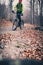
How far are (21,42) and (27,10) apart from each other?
14.9 inches

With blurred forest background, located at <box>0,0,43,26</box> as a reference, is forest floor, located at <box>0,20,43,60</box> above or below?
below

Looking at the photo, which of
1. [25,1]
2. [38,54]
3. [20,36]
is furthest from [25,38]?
[25,1]

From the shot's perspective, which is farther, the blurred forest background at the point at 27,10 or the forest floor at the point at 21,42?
the blurred forest background at the point at 27,10

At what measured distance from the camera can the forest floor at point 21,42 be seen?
8.89 feet

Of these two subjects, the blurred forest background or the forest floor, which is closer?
the forest floor

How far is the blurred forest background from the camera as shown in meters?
2.83

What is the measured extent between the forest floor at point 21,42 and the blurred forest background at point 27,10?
0.24 ft

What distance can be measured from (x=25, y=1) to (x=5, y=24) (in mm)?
353

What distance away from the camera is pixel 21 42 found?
2.80 m

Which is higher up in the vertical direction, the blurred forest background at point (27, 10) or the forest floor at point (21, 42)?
the blurred forest background at point (27, 10)

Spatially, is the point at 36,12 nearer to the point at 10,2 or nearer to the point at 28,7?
the point at 28,7

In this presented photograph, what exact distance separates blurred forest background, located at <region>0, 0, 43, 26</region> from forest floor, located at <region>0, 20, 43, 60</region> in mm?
72

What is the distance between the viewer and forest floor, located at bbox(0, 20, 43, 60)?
2.71 meters

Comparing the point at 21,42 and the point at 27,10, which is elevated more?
the point at 27,10
